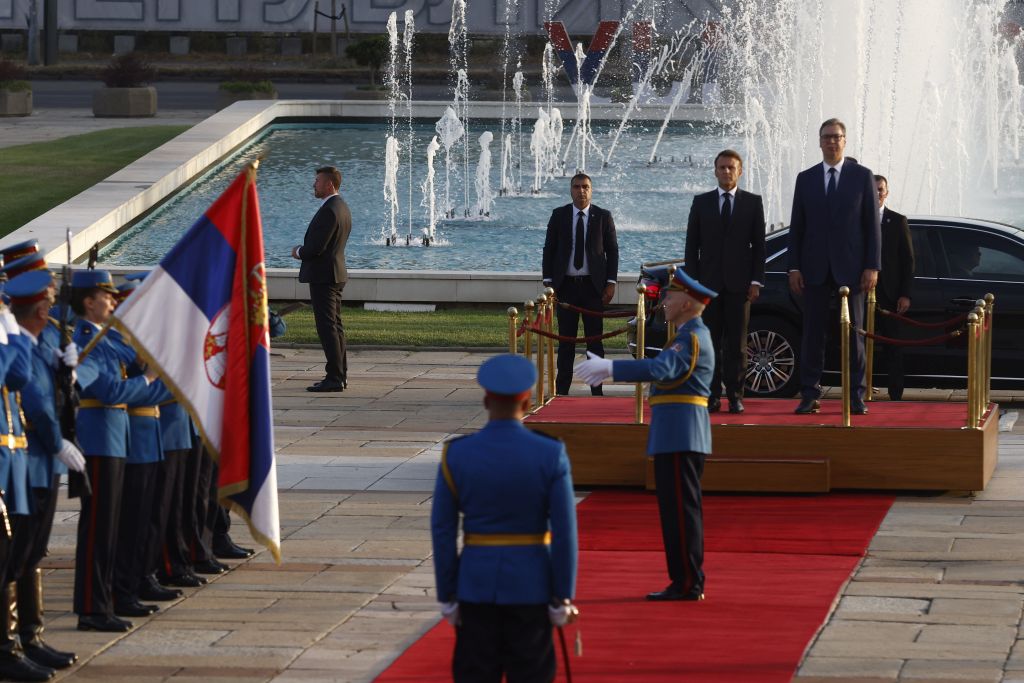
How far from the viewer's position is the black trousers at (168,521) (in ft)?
29.0

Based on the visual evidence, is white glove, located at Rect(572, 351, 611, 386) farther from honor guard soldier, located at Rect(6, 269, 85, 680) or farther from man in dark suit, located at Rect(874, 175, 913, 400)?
man in dark suit, located at Rect(874, 175, 913, 400)

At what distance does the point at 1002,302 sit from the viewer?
1451cm

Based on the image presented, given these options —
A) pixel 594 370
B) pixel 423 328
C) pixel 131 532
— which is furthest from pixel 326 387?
pixel 594 370

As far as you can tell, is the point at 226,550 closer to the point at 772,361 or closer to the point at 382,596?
the point at 382,596

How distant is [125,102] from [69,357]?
3521 cm

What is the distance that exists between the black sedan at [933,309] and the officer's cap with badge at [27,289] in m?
7.31

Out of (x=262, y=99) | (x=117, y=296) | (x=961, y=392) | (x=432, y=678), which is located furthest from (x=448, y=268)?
(x=262, y=99)

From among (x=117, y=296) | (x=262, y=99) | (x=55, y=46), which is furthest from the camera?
(x=55, y=46)

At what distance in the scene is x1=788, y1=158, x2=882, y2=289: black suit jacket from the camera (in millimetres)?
11734

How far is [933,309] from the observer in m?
14.6

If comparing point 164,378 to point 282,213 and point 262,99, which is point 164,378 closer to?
point 282,213

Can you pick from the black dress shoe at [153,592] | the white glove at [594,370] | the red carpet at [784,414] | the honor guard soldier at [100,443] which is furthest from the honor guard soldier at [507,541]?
the red carpet at [784,414]

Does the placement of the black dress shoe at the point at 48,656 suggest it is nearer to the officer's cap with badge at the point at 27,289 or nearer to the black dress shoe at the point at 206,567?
the officer's cap with badge at the point at 27,289

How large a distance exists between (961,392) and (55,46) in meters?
49.0
